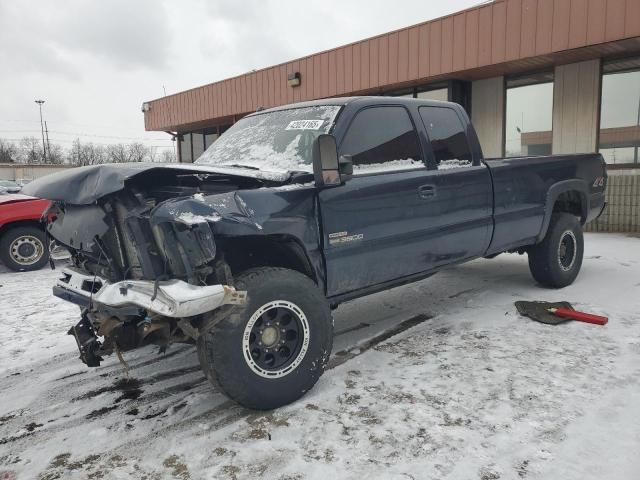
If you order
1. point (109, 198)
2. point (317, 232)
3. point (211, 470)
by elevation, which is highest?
point (109, 198)

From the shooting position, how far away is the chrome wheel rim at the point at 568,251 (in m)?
5.43

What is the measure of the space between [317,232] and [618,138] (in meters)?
8.79

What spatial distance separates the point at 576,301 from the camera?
485cm

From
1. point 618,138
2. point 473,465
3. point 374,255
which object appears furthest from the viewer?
point 618,138

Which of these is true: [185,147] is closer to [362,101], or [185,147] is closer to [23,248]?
[23,248]

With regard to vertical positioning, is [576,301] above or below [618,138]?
below

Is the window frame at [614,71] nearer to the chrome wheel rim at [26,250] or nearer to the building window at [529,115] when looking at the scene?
the building window at [529,115]

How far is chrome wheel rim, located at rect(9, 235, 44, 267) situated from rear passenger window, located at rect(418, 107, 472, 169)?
6.38 meters

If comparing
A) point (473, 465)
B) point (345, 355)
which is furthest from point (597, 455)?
point (345, 355)

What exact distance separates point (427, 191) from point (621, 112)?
7.66 meters

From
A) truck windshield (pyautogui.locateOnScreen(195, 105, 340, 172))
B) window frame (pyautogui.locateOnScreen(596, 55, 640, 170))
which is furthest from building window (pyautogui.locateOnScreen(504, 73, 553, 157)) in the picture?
truck windshield (pyautogui.locateOnScreen(195, 105, 340, 172))

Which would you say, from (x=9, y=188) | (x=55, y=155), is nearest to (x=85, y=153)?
(x=55, y=155)

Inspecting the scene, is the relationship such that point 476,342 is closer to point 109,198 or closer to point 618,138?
point 109,198

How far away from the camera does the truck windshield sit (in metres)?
3.43
